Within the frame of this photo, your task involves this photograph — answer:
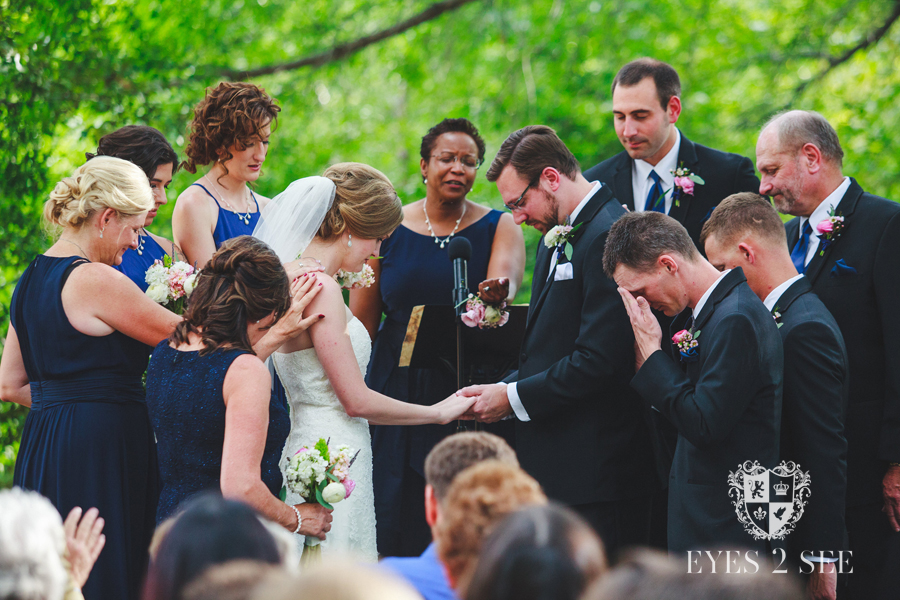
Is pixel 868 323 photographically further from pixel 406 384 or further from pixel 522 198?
pixel 406 384

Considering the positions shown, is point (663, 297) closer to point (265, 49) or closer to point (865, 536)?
point (865, 536)

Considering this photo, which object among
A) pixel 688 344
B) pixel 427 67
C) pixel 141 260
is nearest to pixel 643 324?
pixel 688 344

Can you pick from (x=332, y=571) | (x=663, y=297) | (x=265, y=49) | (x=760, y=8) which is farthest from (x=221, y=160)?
(x=760, y=8)

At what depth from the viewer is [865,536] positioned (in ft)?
13.0

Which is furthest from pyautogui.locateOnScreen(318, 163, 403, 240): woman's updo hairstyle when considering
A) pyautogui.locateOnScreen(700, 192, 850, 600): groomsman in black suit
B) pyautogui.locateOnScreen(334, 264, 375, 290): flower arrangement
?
pyautogui.locateOnScreen(700, 192, 850, 600): groomsman in black suit

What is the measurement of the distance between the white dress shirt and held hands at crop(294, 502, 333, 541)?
272 centimetres

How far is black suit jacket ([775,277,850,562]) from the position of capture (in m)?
3.42

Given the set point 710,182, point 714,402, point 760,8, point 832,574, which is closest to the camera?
point 714,402

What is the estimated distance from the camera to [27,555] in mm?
1794

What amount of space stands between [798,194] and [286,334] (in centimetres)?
285

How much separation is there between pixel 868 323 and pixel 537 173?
1.85 metres

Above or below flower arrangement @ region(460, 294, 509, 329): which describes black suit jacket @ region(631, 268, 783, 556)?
below

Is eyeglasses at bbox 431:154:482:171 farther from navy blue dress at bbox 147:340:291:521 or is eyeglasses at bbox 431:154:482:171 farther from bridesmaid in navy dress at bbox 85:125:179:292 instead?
navy blue dress at bbox 147:340:291:521

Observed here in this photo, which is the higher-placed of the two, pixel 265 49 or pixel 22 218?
pixel 265 49
